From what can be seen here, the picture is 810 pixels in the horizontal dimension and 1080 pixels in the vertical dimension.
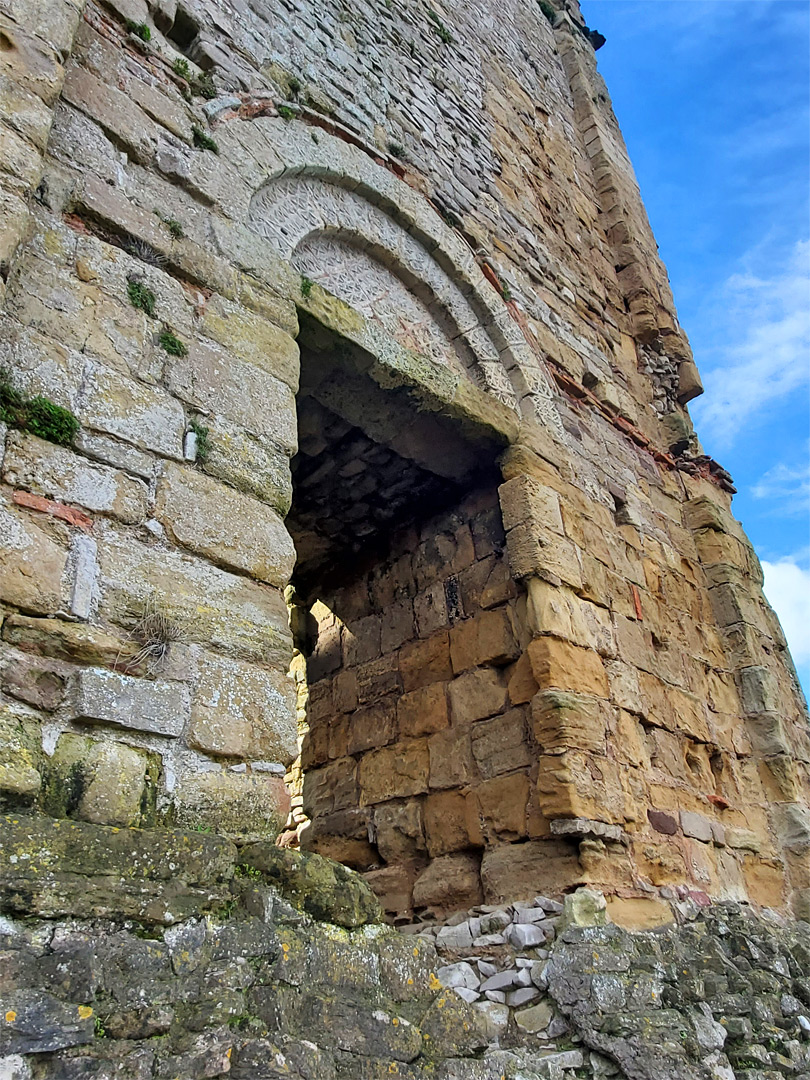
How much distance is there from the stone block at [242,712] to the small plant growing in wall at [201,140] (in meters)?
2.33

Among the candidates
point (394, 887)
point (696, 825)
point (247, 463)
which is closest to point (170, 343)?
point (247, 463)

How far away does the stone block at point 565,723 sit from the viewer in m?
3.97

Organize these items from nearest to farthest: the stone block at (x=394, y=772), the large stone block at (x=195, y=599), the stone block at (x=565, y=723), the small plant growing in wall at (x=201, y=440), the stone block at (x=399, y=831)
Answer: the large stone block at (x=195, y=599), the small plant growing in wall at (x=201, y=440), the stone block at (x=565, y=723), the stone block at (x=399, y=831), the stone block at (x=394, y=772)

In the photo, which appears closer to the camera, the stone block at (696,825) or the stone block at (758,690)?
the stone block at (696,825)

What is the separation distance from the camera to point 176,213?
10.7ft

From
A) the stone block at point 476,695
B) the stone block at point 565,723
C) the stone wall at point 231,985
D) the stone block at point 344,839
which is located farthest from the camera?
the stone block at point 344,839

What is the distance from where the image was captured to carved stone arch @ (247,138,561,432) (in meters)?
4.18

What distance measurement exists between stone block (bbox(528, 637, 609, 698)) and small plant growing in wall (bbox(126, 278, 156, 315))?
241 cm

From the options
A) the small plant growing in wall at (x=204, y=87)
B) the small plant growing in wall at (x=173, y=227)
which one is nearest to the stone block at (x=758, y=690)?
the small plant growing in wall at (x=173, y=227)

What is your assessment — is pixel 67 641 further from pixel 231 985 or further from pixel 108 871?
pixel 231 985

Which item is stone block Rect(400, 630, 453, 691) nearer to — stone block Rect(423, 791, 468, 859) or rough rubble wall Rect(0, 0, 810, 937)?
rough rubble wall Rect(0, 0, 810, 937)

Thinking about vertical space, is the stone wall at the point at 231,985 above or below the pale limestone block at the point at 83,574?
below

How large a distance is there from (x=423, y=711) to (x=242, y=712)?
241 centimetres

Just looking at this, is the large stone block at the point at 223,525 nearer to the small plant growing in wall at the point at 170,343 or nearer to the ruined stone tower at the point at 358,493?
the ruined stone tower at the point at 358,493
